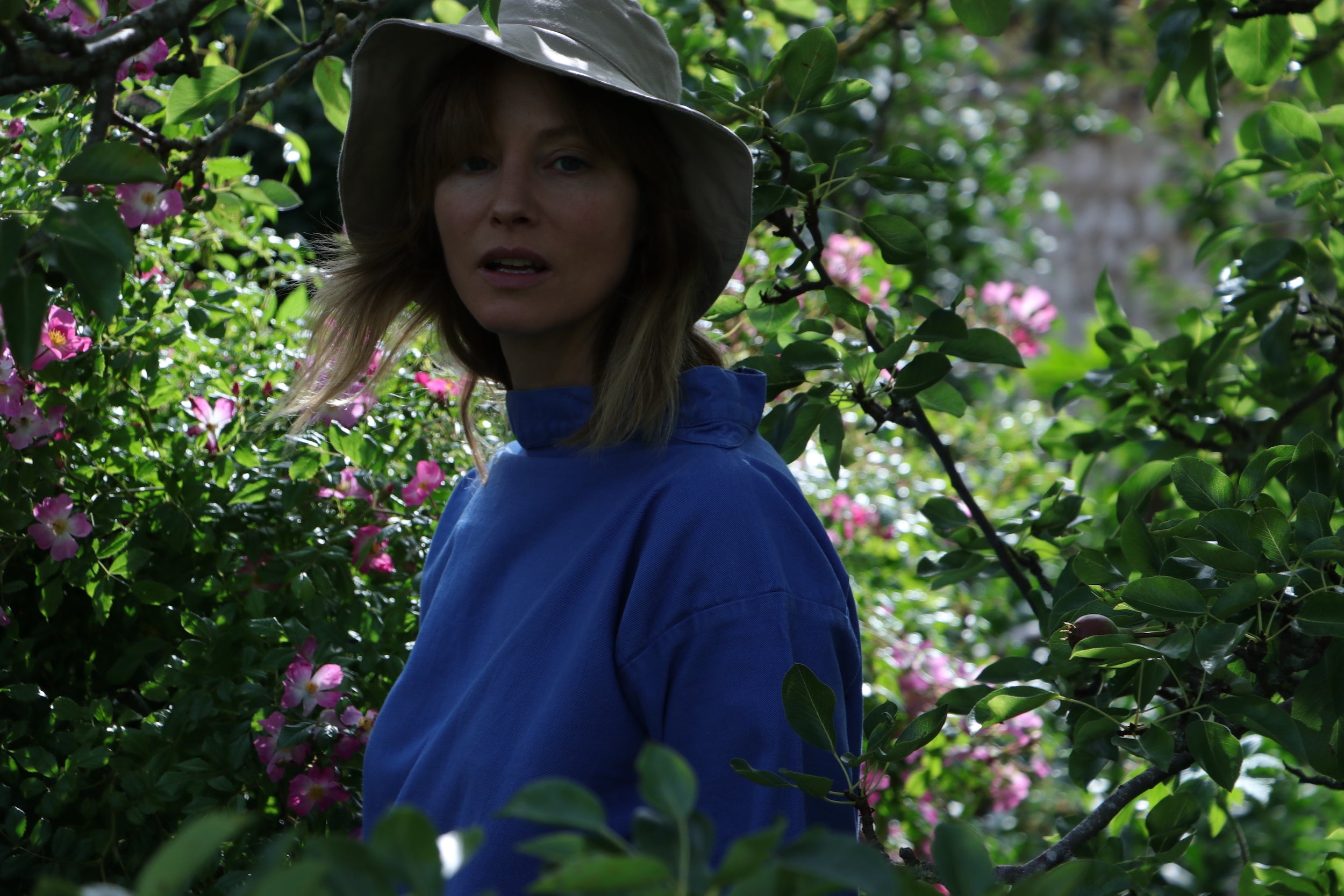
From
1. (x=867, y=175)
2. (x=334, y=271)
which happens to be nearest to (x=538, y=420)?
(x=334, y=271)

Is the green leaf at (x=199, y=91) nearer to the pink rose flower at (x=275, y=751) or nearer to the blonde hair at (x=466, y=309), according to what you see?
the blonde hair at (x=466, y=309)

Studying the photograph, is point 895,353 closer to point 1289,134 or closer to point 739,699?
point 739,699

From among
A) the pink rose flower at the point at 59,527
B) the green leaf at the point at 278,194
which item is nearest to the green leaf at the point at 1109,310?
the green leaf at the point at 278,194

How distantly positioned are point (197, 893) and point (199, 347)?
734mm

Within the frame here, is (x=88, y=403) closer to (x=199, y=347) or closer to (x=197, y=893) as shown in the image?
(x=199, y=347)

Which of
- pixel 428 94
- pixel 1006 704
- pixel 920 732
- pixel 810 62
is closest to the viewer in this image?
pixel 920 732

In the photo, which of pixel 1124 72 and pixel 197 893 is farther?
pixel 1124 72

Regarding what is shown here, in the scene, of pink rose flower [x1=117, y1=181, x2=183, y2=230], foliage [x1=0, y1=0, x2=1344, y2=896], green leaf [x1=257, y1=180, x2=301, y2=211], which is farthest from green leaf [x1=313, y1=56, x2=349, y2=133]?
pink rose flower [x1=117, y1=181, x2=183, y2=230]

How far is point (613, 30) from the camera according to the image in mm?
1288

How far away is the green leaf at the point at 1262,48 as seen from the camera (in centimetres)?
172

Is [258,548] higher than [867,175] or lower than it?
lower

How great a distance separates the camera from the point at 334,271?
5.15ft

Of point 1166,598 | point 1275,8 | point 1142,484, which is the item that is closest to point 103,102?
Answer: point 1166,598

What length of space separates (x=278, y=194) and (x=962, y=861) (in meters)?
1.48
